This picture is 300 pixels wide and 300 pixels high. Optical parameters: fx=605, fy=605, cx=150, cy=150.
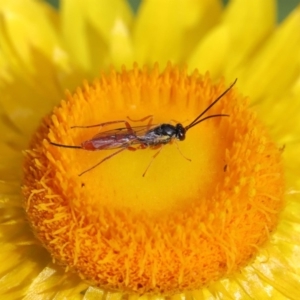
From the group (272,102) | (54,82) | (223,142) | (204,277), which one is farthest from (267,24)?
(204,277)

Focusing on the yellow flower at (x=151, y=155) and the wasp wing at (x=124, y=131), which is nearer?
the yellow flower at (x=151, y=155)

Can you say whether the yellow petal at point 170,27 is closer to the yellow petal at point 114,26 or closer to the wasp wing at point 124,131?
the yellow petal at point 114,26

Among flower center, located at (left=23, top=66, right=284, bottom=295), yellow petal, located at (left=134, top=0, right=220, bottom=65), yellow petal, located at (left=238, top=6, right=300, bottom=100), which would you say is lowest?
flower center, located at (left=23, top=66, right=284, bottom=295)

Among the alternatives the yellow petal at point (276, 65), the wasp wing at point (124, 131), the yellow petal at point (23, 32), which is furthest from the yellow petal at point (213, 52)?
the yellow petal at point (23, 32)

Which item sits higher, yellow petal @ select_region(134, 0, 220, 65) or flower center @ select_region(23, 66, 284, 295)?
yellow petal @ select_region(134, 0, 220, 65)

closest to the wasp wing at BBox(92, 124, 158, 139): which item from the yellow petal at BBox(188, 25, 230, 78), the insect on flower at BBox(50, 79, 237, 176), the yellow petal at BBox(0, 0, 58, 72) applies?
the insect on flower at BBox(50, 79, 237, 176)

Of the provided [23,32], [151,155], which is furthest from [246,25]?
[23,32]

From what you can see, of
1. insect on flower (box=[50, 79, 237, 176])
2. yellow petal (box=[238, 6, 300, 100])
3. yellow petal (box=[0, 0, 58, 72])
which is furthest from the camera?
yellow petal (box=[0, 0, 58, 72])

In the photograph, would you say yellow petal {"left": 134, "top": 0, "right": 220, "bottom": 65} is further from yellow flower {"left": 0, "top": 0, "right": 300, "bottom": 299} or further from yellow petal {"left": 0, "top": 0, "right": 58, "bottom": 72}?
yellow petal {"left": 0, "top": 0, "right": 58, "bottom": 72}

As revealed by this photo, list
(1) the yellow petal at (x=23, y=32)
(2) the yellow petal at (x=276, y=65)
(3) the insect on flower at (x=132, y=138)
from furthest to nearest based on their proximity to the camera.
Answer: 1. (1) the yellow petal at (x=23, y=32)
2. (2) the yellow petal at (x=276, y=65)
3. (3) the insect on flower at (x=132, y=138)

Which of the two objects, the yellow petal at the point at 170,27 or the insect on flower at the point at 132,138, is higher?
the yellow petal at the point at 170,27
